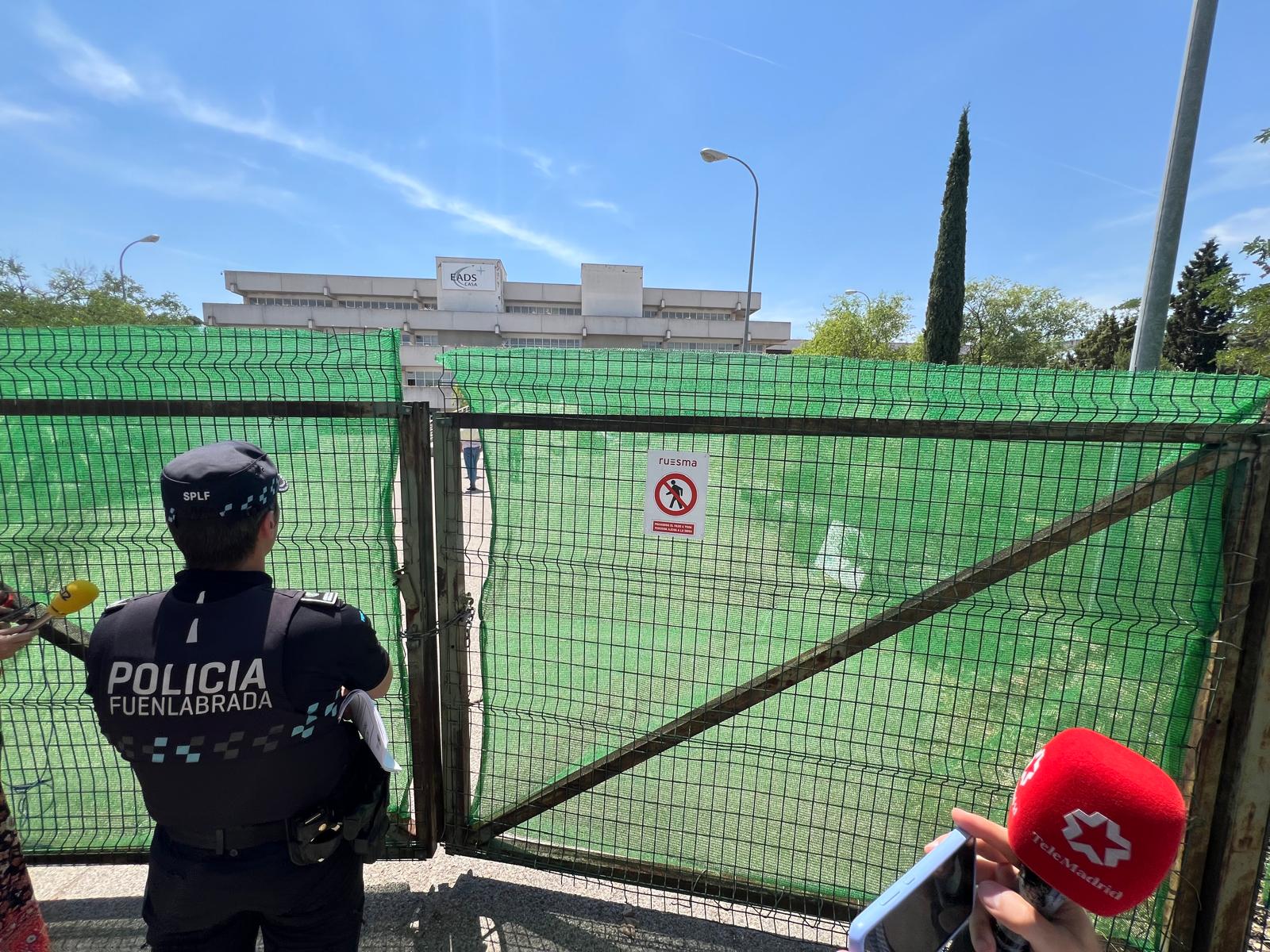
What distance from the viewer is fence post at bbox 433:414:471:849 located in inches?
95.3

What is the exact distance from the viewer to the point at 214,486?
4.54 ft

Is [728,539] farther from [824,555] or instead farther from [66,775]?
[66,775]

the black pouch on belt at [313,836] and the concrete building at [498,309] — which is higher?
the concrete building at [498,309]

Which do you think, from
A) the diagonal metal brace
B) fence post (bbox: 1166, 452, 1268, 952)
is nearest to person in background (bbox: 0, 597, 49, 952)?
→ the diagonal metal brace

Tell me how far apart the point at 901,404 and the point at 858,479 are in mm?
314

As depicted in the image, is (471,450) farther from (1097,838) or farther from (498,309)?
(498,309)

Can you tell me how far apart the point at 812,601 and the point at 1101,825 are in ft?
4.30

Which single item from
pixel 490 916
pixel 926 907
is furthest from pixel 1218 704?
pixel 490 916

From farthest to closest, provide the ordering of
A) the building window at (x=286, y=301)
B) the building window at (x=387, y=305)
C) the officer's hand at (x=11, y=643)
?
the building window at (x=387, y=305), the building window at (x=286, y=301), the officer's hand at (x=11, y=643)

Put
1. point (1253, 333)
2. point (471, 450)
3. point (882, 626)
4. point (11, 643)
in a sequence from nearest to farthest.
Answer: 1. point (11, 643)
2. point (882, 626)
3. point (471, 450)
4. point (1253, 333)

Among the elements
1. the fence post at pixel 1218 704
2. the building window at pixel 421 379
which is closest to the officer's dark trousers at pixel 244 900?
the building window at pixel 421 379

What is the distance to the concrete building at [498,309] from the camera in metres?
55.9

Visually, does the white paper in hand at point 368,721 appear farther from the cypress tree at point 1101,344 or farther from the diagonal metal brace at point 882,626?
the cypress tree at point 1101,344

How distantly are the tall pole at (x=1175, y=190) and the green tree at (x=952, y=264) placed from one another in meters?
21.8
